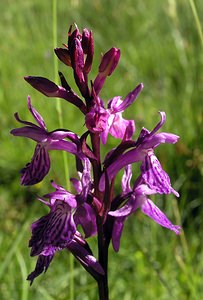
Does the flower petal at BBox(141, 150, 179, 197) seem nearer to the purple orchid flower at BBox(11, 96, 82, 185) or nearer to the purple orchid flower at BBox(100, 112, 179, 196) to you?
the purple orchid flower at BBox(100, 112, 179, 196)

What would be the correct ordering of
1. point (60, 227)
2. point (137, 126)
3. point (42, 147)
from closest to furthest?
point (60, 227) < point (42, 147) < point (137, 126)

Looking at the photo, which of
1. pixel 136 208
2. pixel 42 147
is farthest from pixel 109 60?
pixel 136 208

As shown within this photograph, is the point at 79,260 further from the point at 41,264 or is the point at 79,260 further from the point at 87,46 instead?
the point at 87,46

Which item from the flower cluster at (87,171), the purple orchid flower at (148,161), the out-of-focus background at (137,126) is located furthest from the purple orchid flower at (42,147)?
the out-of-focus background at (137,126)

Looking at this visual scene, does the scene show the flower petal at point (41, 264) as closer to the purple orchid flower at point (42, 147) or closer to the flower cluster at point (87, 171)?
the flower cluster at point (87, 171)

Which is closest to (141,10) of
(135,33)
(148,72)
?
(135,33)

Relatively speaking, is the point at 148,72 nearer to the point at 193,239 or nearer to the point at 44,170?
the point at 193,239
